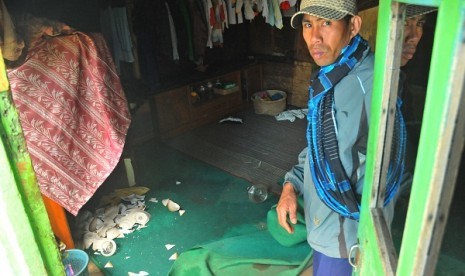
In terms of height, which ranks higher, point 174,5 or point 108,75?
point 174,5

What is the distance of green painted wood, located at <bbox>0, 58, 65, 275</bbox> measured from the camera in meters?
1.10

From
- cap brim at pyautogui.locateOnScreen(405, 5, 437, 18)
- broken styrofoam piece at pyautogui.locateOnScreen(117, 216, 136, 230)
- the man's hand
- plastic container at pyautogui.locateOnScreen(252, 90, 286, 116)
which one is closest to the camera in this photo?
cap brim at pyautogui.locateOnScreen(405, 5, 437, 18)

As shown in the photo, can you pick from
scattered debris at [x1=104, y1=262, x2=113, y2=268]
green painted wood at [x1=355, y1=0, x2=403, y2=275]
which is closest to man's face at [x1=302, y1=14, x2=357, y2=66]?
green painted wood at [x1=355, y1=0, x2=403, y2=275]

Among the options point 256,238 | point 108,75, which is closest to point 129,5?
point 108,75

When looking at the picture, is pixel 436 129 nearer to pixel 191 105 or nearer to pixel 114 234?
pixel 114 234

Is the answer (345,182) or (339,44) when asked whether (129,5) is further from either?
(345,182)

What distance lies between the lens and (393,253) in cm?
110

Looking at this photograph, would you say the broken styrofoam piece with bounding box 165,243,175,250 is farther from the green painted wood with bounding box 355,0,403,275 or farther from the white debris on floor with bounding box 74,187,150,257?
the green painted wood with bounding box 355,0,403,275

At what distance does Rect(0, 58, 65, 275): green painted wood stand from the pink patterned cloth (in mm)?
1578

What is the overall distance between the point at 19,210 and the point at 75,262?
1.80 m

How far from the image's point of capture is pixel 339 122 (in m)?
1.54

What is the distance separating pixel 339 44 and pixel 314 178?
620mm

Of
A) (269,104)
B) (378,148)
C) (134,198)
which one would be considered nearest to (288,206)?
(378,148)

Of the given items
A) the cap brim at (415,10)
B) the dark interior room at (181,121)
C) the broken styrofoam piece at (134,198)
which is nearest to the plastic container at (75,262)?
the dark interior room at (181,121)
